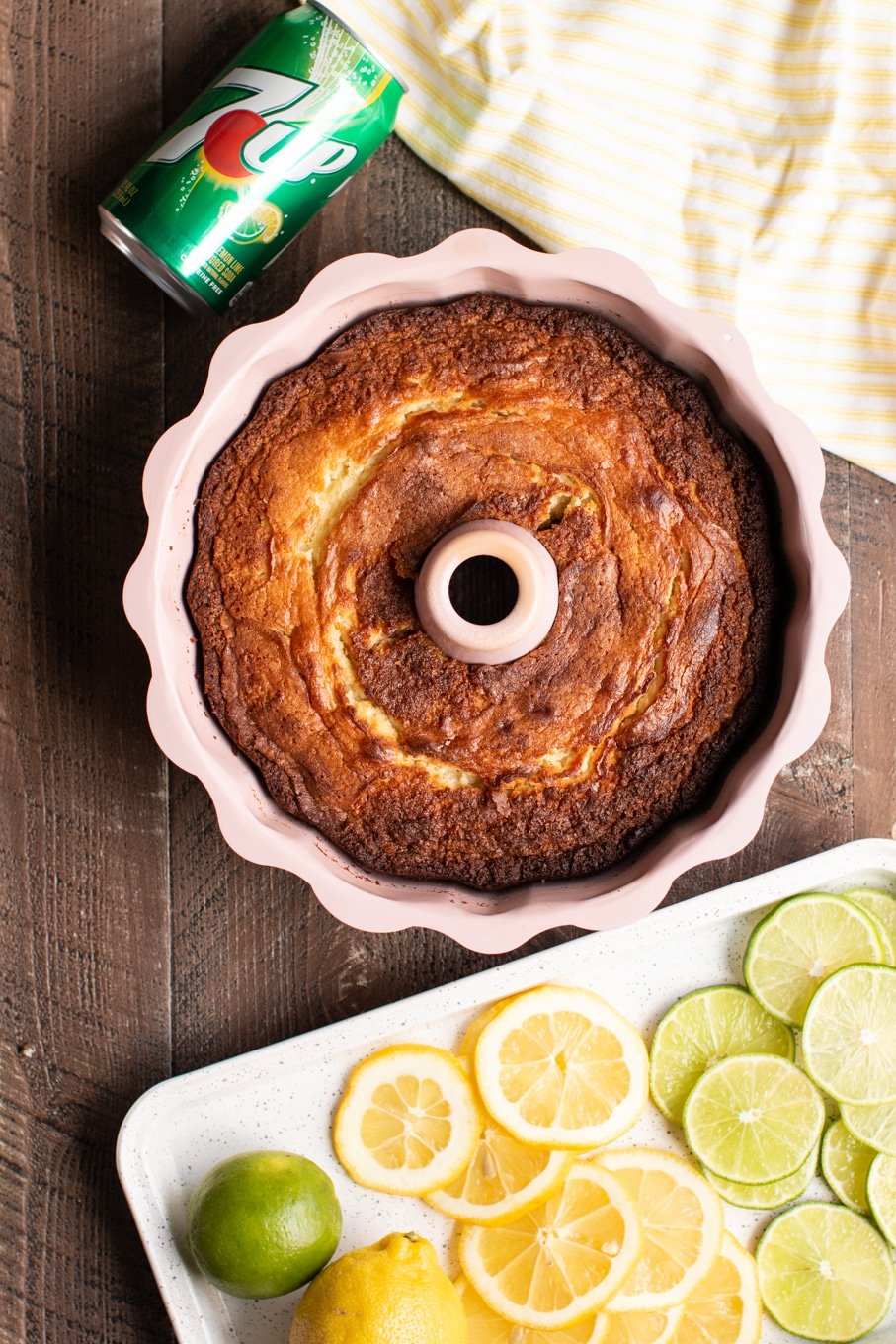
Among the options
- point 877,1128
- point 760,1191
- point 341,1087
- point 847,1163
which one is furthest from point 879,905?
point 341,1087

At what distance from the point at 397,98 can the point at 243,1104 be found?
2.44 meters

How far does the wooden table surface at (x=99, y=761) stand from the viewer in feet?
9.56

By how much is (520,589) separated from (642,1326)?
6.17 feet

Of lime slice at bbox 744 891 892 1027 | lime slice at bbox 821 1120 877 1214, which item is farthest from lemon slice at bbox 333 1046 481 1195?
lime slice at bbox 821 1120 877 1214

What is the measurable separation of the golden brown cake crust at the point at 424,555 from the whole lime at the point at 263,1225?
2.66 ft

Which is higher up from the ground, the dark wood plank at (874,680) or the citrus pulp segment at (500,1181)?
the dark wood plank at (874,680)

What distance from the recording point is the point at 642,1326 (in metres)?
2.86

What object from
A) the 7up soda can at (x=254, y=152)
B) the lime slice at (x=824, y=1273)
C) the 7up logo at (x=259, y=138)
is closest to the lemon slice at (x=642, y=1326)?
the lime slice at (x=824, y=1273)

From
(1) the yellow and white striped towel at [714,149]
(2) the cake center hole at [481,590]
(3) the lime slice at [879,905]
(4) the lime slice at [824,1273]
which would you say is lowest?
(4) the lime slice at [824,1273]

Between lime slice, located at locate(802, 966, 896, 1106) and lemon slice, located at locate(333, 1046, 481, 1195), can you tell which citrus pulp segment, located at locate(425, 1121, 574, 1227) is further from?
lime slice, located at locate(802, 966, 896, 1106)

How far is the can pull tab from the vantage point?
229 cm

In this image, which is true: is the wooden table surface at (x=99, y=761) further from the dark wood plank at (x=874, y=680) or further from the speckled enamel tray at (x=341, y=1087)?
the dark wood plank at (x=874, y=680)

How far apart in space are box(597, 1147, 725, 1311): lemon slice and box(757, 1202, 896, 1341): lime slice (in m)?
0.19

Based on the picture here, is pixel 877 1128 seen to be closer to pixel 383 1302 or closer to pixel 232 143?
pixel 383 1302
